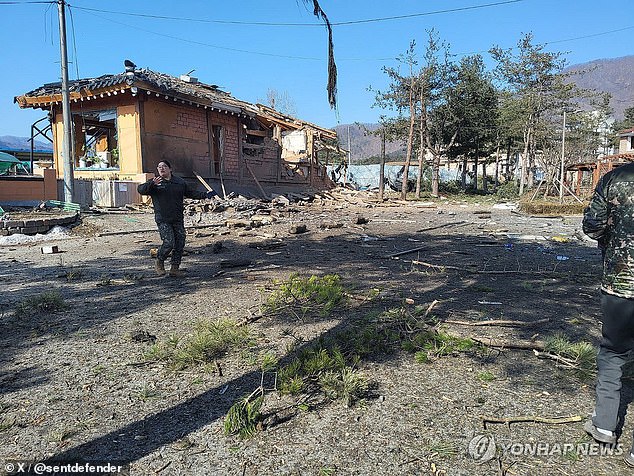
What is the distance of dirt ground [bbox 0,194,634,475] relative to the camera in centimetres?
235

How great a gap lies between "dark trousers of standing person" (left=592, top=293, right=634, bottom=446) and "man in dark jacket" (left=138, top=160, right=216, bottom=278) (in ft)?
17.7

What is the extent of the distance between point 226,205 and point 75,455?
43.6ft

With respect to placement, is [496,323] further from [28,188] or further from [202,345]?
[28,188]

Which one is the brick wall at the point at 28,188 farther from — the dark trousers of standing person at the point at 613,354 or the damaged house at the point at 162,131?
the dark trousers of standing person at the point at 613,354

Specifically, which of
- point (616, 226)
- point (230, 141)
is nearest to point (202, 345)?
point (616, 226)

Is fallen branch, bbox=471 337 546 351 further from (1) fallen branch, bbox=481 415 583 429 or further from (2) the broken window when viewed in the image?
(2) the broken window

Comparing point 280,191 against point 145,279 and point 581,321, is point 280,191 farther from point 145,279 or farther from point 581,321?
point 581,321

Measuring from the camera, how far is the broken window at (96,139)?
16453 millimetres

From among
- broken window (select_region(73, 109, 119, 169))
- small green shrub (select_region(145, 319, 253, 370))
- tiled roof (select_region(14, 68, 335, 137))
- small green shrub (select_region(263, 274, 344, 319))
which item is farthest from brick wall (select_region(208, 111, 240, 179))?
small green shrub (select_region(145, 319, 253, 370))

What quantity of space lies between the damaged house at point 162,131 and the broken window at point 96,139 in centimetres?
4

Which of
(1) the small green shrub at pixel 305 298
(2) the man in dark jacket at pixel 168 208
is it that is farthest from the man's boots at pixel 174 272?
(1) the small green shrub at pixel 305 298

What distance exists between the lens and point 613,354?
2.45m

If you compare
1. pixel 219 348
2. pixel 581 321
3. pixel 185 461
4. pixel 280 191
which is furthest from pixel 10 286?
pixel 280 191

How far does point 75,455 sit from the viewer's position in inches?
91.8
